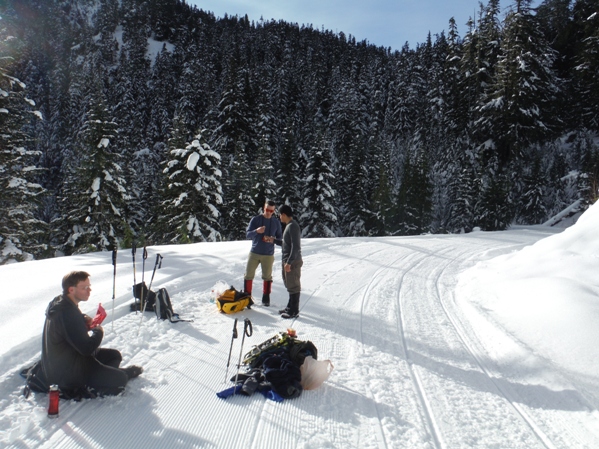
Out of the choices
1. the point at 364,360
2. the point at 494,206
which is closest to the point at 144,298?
the point at 364,360

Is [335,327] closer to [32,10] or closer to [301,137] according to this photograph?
[301,137]

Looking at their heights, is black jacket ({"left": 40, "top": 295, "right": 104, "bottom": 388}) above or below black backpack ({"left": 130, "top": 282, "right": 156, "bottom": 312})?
above

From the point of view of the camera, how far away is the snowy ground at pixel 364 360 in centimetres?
346

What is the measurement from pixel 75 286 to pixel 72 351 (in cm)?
66

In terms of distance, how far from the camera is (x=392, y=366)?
4973 millimetres

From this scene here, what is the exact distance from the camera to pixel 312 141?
5219 centimetres

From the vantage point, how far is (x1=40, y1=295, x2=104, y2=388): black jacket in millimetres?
3555

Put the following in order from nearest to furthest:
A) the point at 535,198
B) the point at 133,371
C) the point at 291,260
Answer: the point at 133,371
the point at 291,260
the point at 535,198

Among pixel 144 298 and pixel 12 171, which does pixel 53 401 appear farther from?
pixel 12 171

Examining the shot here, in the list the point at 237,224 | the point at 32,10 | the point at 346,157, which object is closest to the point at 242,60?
the point at 346,157

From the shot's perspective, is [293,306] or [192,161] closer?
[293,306]

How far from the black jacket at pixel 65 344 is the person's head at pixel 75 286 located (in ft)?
0.20

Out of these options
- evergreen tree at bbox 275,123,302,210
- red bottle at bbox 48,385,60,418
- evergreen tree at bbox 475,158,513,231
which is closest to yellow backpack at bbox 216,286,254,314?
red bottle at bbox 48,385,60,418

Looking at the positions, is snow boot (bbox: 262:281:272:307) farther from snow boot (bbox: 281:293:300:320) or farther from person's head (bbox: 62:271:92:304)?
person's head (bbox: 62:271:92:304)
